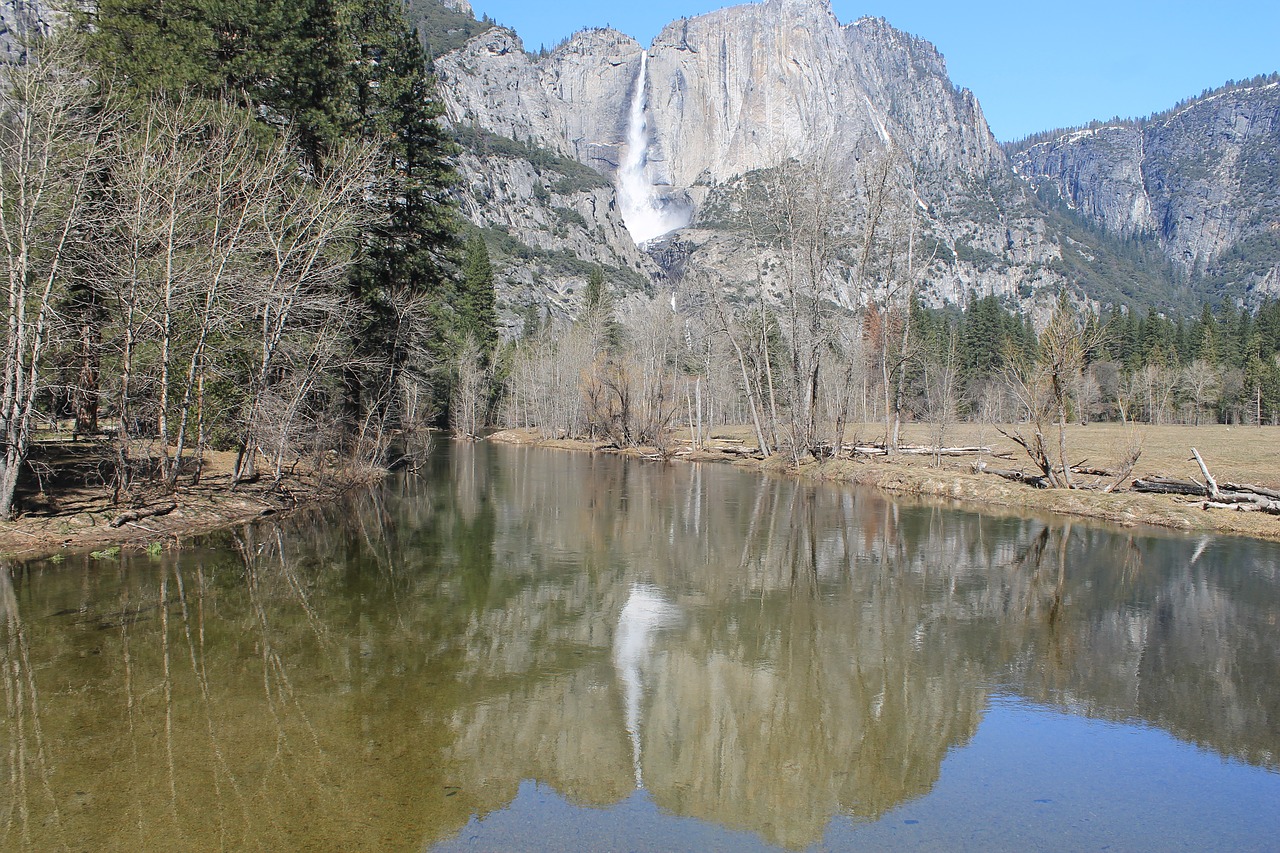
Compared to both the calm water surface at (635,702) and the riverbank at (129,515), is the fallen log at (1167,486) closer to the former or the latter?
the calm water surface at (635,702)

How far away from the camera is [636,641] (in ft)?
33.7

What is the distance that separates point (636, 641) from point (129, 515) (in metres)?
12.1

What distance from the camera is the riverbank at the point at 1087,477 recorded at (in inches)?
809

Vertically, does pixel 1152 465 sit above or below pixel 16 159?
below

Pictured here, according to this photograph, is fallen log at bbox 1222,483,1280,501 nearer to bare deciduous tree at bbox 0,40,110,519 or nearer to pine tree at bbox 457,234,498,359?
bare deciduous tree at bbox 0,40,110,519

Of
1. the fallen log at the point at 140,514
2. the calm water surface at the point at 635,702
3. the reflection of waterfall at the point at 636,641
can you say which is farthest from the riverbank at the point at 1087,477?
the fallen log at the point at 140,514

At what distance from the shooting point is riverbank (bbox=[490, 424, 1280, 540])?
20547mm

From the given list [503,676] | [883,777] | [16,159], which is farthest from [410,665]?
[16,159]

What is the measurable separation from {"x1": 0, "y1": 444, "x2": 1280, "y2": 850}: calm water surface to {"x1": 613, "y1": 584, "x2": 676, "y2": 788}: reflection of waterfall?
0.06 meters

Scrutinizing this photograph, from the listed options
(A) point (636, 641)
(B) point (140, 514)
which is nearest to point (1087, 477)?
(A) point (636, 641)

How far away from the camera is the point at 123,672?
27.9ft

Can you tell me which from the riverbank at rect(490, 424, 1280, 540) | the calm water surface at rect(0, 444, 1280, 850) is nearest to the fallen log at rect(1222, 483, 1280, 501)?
the riverbank at rect(490, 424, 1280, 540)

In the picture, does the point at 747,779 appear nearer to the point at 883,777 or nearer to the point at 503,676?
the point at 883,777

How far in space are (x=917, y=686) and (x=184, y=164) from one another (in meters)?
19.2
